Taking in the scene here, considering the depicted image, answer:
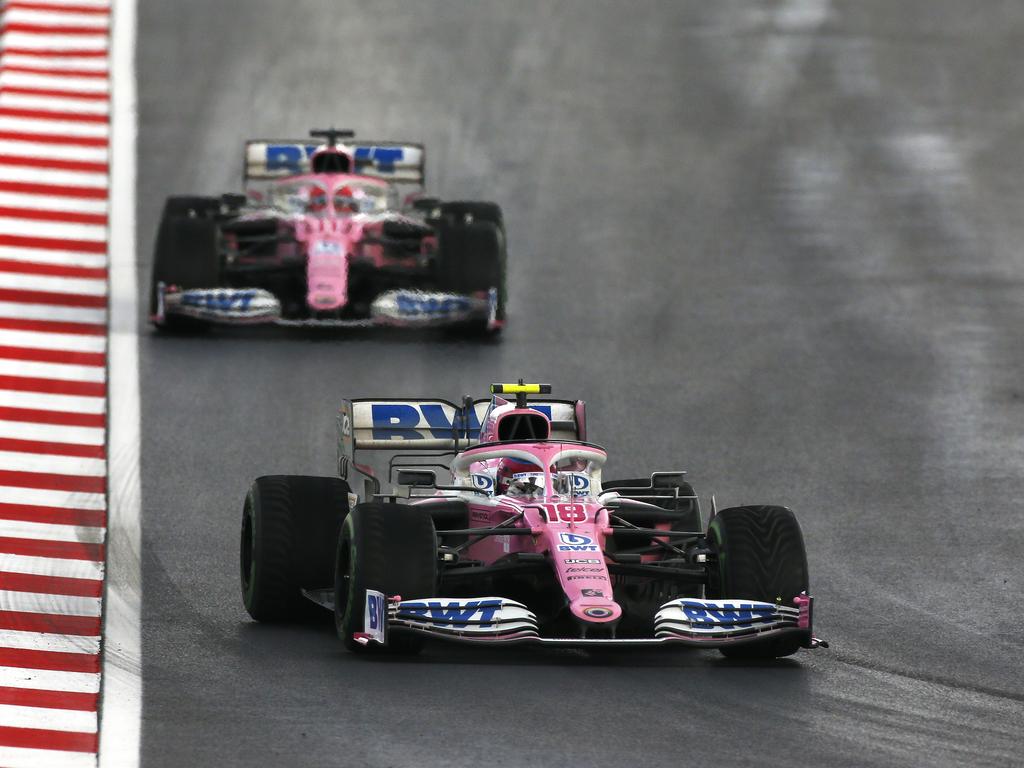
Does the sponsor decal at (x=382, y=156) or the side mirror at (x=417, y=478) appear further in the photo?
the sponsor decal at (x=382, y=156)

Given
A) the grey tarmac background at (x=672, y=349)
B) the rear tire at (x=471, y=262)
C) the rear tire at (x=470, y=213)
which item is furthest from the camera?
the rear tire at (x=470, y=213)

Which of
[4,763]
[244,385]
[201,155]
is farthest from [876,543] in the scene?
[201,155]

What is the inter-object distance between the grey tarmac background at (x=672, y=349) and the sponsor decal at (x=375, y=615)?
0.29 metres

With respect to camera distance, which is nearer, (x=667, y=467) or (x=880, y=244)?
(x=667, y=467)

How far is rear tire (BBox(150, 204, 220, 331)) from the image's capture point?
82.8ft

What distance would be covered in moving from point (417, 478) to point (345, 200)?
1008cm

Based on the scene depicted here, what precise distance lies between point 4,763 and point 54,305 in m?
14.3

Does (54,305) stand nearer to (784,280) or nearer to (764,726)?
(784,280)

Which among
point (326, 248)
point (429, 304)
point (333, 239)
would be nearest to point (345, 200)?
point (333, 239)

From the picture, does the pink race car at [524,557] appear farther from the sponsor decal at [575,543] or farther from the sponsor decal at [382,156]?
the sponsor decal at [382,156]

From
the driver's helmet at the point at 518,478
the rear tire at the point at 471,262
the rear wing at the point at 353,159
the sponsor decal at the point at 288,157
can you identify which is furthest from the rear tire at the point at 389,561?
the sponsor decal at the point at 288,157

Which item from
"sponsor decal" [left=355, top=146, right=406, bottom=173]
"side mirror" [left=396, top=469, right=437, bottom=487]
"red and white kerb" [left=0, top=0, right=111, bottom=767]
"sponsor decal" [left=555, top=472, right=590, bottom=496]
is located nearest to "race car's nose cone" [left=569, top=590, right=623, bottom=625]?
"sponsor decal" [left=555, top=472, right=590, bottom=496]

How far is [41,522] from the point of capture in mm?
18484

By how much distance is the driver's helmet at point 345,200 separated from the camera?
26.2 meters
